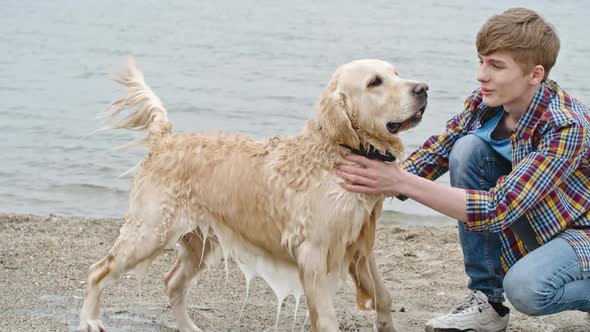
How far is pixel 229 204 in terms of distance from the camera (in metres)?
4.39

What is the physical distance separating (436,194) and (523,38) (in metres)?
0.80

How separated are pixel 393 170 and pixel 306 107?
7382mm

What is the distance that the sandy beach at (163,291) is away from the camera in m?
4.83

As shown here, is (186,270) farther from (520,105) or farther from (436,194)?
(520,105)

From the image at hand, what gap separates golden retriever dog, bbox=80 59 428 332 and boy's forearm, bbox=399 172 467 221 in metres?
0.17

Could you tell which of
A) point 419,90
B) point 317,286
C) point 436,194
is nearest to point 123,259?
point 317,286

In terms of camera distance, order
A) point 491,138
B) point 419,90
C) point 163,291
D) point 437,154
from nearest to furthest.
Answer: point 419,90 → point 491,138 → point 437,154 → point 163,291

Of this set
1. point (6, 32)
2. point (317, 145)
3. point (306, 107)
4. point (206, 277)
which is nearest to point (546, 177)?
point (317, 145)

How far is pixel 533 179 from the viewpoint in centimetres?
397

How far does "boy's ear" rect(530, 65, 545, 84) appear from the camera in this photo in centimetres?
411

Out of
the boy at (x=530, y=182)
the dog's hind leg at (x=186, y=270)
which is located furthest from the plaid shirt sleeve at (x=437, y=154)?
the dog's hind leg at (x=186, y=270)

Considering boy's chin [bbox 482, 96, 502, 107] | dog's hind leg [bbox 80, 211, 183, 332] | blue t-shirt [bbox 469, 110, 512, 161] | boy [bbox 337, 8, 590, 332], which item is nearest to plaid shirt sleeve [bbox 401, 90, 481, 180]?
blue t-shirt [bbox 469, 110, 512, 161]

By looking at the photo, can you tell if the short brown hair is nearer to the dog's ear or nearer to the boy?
the boy

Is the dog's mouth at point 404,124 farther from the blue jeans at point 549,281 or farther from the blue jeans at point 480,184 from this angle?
the blue jeans at point 549,281
